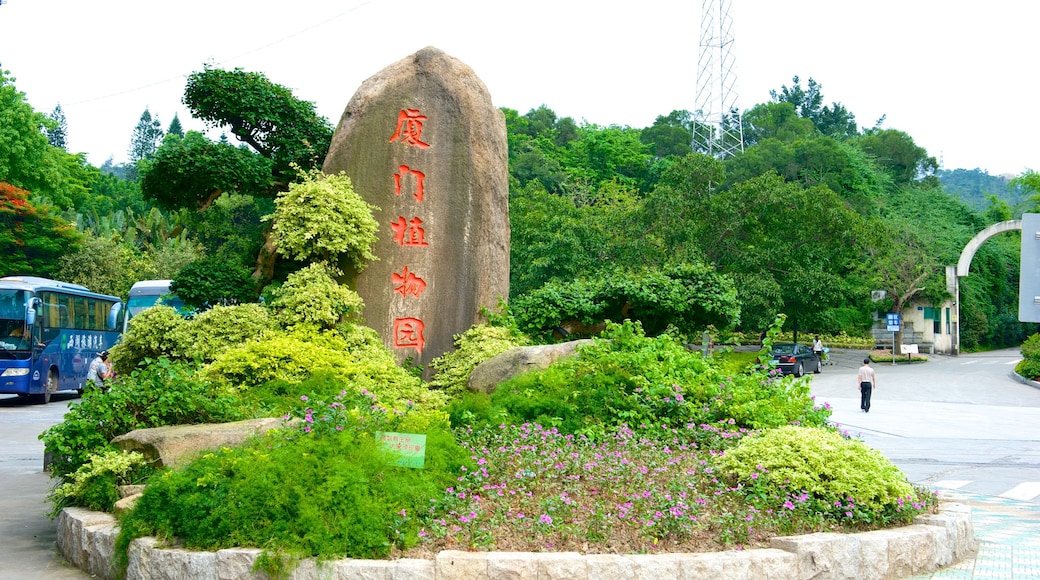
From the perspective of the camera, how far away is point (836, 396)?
23984 millimetres

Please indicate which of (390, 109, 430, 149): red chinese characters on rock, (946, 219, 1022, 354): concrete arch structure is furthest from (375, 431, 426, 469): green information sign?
(946, 219, 1022, 354): concrete arch structure

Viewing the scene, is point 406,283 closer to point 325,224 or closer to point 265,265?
point 325,224

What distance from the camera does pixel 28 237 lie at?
110 feet

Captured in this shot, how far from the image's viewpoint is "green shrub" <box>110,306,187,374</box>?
9.92m

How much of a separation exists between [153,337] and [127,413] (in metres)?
3.13

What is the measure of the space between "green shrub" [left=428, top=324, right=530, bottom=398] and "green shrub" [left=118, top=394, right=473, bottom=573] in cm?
439

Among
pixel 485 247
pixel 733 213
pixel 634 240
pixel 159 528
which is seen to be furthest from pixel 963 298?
pixel 159 528

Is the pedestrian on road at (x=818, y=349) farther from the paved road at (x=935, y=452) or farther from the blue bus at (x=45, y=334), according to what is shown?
the blue bus at (x=45, y=334)

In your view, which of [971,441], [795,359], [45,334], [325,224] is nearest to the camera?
[325,224]

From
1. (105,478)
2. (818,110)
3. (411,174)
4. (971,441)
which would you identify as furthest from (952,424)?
(818,110)

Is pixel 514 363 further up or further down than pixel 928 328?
further down

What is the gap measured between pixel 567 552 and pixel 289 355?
474 cm

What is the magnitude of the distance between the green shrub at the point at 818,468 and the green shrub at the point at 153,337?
620 centimetres

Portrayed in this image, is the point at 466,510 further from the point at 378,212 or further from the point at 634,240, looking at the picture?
the point at 634,240
